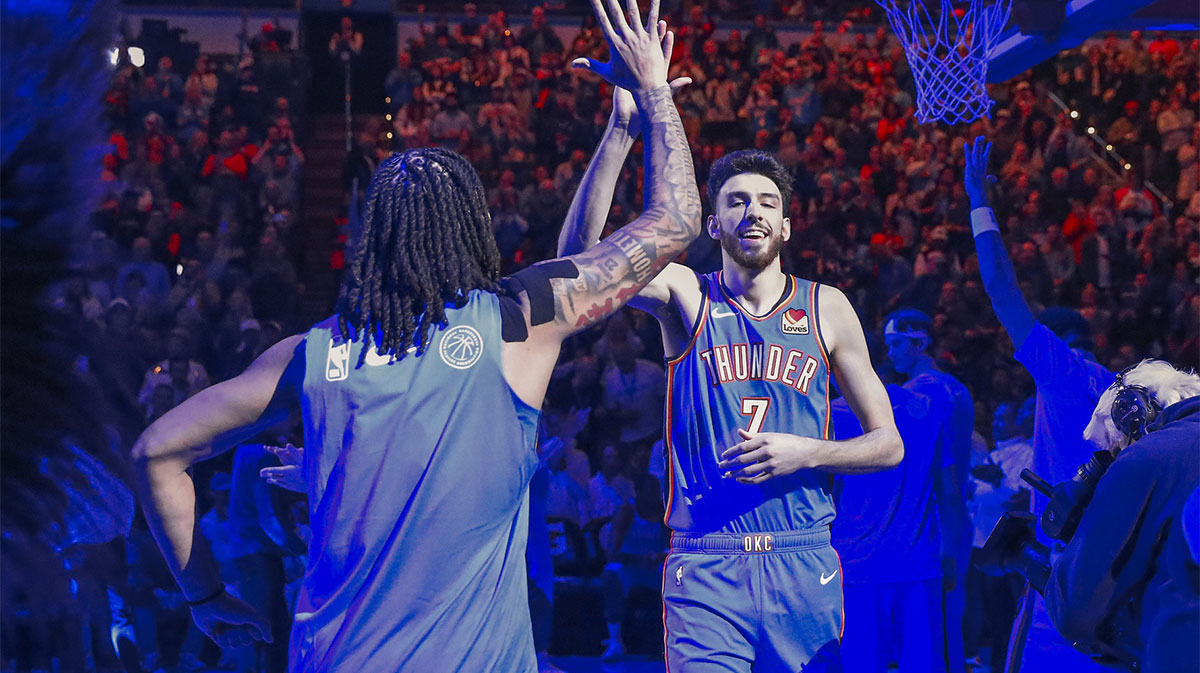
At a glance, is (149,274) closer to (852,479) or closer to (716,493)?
(852,479)

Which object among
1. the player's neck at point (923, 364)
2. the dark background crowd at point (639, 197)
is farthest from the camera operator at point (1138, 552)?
the dark background crowd at point (639, 197)

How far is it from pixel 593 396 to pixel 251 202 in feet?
16.6

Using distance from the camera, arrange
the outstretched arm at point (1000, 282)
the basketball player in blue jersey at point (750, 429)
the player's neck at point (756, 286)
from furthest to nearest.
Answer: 1. the outstretched arm at point (1000, 282)
2. the player's neck at point (756, 286)
3. the basketball player in blue jersey at point (750, 429)

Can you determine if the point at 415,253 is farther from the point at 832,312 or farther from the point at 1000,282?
the point at 1000,282

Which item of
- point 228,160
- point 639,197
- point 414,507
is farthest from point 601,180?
point 228,160

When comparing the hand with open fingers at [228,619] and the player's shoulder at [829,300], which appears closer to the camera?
the hand with open fingers at [228,619]

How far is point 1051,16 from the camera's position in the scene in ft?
20.4

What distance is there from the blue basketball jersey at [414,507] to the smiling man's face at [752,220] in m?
1.71

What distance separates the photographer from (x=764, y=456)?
11.1 ft

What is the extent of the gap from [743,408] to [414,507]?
1.67 meters

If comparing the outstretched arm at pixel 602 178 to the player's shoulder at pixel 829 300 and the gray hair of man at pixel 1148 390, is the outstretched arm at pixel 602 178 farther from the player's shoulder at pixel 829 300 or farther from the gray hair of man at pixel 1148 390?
the gray hair of man at pixel 1148 390

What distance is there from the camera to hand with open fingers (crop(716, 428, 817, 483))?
3.37m

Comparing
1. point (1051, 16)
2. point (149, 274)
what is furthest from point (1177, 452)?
point (149, 274)

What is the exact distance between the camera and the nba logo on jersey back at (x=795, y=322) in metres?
3.90
